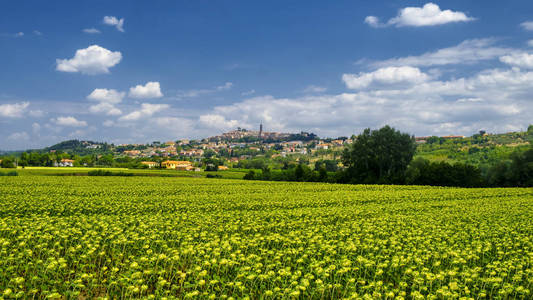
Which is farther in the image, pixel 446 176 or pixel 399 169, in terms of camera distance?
pixel 399 169

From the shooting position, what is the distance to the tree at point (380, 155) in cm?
7669

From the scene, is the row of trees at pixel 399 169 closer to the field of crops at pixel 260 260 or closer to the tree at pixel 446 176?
the tree at pixel 446 176

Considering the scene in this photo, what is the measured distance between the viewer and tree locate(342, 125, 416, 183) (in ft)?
252

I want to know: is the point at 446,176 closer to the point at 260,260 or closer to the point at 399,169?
the point at 399,169

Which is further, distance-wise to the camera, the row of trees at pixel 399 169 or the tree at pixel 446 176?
the tree at pixel 446 176

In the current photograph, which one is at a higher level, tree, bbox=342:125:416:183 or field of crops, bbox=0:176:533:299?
tree, bbox=342:125:416:183

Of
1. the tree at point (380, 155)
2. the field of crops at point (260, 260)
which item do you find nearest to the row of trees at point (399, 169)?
the tree at point (380, 155)

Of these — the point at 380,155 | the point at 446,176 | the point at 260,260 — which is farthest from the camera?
the point at 380,155

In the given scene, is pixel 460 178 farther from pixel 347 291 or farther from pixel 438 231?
pixel 347 291

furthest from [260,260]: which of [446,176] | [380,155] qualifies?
[380,155]

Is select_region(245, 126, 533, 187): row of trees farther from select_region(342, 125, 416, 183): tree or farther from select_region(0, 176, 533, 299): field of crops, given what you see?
select_region(0, 176, 533, 299): field of crops

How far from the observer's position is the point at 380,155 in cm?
7719

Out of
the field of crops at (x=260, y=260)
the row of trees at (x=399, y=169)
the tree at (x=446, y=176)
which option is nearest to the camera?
the field of crops at (x=260, y=260)

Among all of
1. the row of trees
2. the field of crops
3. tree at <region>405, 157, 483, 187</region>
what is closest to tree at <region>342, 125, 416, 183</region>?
the row of trees
